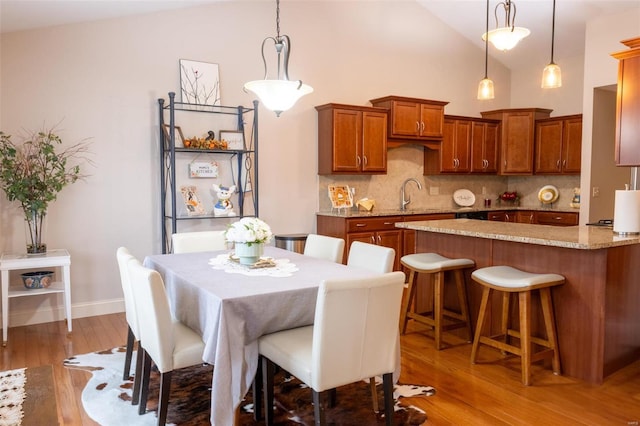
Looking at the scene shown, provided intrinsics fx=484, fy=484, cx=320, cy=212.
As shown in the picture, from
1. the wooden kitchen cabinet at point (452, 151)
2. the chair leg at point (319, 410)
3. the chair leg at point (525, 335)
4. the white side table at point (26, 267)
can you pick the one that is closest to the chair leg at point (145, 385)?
the chair leg at point (319, 410)

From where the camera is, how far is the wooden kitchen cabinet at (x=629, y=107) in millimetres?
3693

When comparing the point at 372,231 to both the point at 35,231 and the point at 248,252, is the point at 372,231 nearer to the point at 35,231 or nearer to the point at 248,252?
the point at 248,252

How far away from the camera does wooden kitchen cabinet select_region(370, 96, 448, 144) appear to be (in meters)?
5.87

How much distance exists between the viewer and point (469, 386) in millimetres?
2955

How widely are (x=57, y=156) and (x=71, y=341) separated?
62.2 inches

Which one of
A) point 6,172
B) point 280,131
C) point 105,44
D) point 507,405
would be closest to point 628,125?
point 507,405

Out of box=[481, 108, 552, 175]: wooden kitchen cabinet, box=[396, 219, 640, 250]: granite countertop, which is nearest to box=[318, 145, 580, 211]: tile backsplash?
box=[481, 108, 552, 175]: wooden kitchen cabinet

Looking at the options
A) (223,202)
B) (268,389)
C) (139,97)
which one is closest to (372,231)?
(223,202)

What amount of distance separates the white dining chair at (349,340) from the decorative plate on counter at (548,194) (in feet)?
17.8

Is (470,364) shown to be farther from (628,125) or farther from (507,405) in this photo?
(628,125)

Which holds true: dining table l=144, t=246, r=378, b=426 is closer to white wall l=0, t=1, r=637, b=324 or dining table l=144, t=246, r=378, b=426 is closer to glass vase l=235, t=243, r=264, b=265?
glass vase l=235, t=243, r=264, b=265

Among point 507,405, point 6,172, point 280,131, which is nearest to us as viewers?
point 507,405

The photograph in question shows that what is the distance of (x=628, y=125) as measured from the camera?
3.76m

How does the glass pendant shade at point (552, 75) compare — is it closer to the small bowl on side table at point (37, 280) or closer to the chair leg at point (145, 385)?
the chair leg at point (145, 385)
